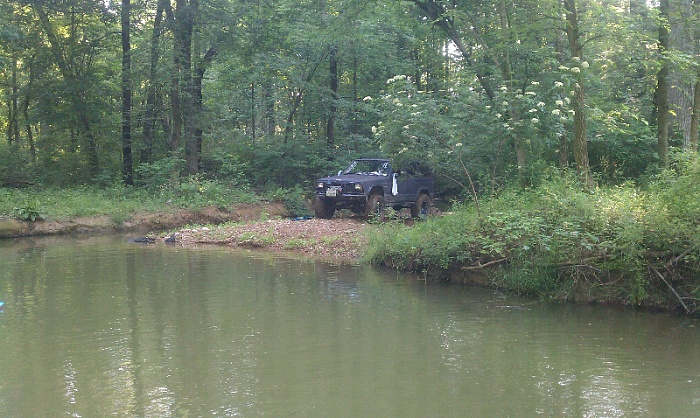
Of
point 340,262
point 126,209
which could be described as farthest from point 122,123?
point 340,262

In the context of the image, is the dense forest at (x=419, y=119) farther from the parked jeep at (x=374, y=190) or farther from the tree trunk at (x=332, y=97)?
the parked jeep at (x=374, y=190)

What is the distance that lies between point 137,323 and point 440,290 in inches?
192

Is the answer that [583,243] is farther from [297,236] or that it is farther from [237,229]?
[237,229]

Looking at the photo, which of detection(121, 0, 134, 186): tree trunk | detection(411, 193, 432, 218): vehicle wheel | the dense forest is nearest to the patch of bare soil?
the dense forest

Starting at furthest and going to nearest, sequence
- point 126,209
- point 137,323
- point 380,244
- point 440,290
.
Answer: point 126,209
point 380,244
point 440,290
point 137,323

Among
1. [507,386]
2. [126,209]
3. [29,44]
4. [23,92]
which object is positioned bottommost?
[507,386]

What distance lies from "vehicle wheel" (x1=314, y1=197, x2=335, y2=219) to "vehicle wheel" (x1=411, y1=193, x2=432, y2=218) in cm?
258

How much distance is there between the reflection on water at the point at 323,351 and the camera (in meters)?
5.77

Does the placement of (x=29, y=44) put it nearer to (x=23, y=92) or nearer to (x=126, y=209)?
(x=23, y=92)

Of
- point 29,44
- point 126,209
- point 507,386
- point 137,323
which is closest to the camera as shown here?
point 507,386

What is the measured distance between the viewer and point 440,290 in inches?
434

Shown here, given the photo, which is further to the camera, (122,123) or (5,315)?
(122,123)

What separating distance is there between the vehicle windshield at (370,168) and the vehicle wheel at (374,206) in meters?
0.93

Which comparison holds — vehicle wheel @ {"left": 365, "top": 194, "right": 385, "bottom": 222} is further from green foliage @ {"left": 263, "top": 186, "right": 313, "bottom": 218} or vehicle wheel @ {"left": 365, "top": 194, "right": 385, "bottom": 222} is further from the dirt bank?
green foliage @ {"left": 263, "top": 186, "right": 313, "bottom": 218}
